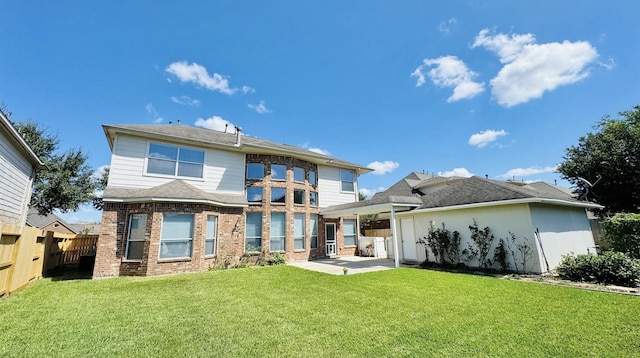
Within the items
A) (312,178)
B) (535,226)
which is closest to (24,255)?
(312,178)

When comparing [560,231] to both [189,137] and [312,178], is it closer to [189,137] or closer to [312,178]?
[312,178]

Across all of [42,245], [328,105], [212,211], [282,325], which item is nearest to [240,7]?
[328,105]

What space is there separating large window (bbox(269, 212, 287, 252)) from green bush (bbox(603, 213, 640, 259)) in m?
14.3

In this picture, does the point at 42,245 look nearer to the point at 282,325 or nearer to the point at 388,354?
the point at 282,325

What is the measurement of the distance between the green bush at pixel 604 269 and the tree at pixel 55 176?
2793 cm

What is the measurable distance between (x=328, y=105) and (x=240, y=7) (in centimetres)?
780

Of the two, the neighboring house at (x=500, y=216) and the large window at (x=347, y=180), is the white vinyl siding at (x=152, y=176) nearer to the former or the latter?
the neighboring house at (x=500, y=216)

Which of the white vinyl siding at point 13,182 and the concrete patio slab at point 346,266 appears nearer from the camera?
the white vinyl siding at point 13,182

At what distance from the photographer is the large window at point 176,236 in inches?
416

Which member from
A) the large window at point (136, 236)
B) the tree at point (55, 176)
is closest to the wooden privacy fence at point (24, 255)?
the large window at point (136, 236)

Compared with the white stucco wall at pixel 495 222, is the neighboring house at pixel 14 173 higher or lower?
higher

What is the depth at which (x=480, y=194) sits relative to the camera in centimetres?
1092

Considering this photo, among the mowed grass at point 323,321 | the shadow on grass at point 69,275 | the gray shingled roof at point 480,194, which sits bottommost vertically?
the mowed grass at point 323,321

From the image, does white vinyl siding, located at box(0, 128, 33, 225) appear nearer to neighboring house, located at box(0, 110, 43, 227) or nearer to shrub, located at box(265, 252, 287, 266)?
neighboring house, located at box(0, 110, 43, 227)
